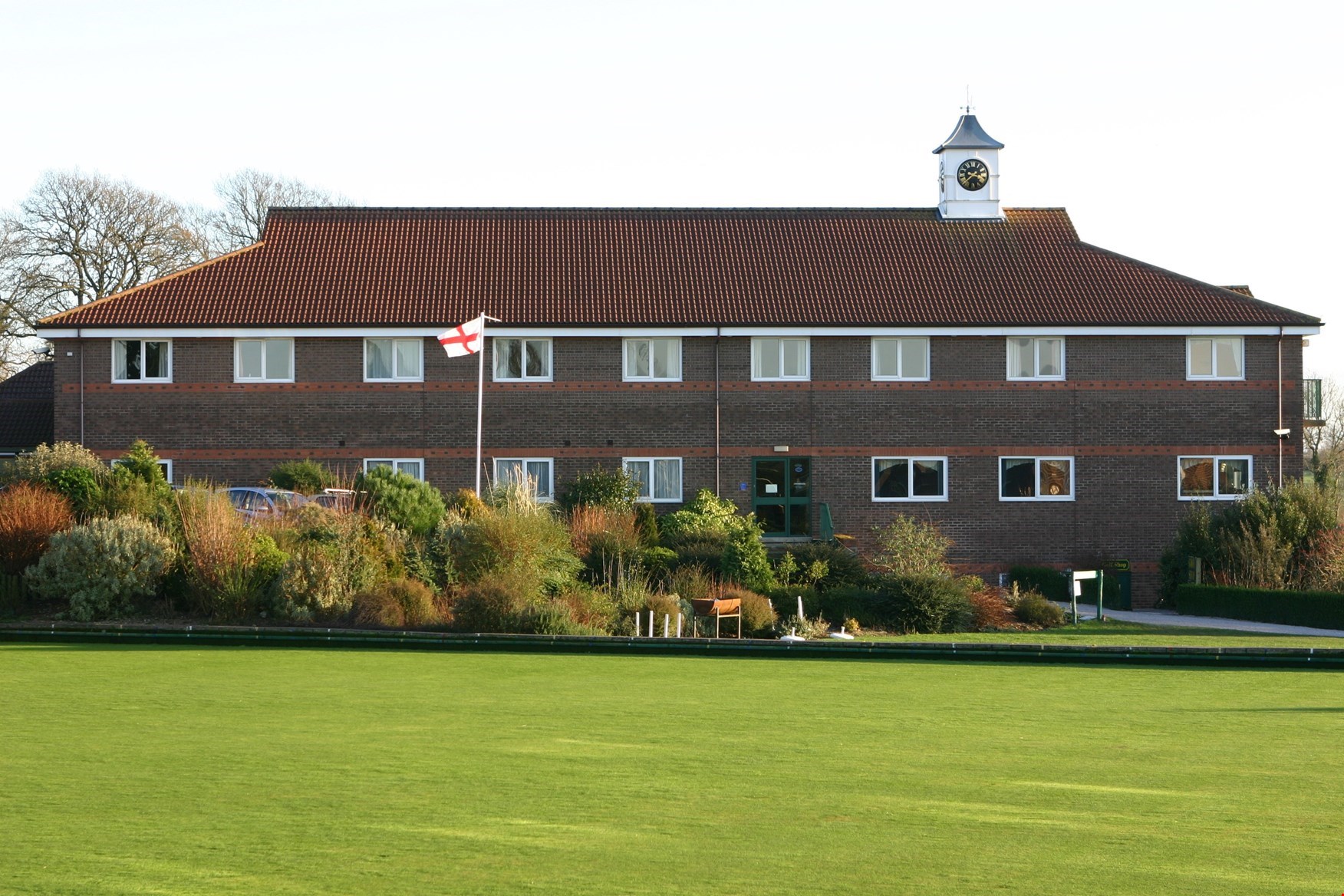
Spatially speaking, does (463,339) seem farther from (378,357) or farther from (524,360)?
(378,357)

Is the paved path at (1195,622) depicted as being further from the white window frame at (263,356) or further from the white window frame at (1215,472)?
the white window frame at (263,356)

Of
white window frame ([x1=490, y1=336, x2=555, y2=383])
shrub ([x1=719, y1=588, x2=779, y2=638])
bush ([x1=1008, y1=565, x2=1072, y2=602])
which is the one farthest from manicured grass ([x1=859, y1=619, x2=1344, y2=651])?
white window frame ([x1=490, y1=336, x2=555, y2=383])

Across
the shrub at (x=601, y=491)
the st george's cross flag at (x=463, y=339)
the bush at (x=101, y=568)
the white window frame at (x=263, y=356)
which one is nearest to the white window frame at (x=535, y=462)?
the shrub at (x=601, y=491)

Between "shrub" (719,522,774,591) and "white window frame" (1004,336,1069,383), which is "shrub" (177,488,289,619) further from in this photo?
"white window frame" (1004,336,1069,383)

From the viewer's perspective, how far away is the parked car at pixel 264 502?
70.6 feet

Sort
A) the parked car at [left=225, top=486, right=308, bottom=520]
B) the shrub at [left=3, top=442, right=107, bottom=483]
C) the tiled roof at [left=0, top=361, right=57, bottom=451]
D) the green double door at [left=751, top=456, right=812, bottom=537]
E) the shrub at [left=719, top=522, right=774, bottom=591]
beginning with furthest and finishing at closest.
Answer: the tiled roof at [left=0, top=361, right=57, bottom=451]
the green double door at [left=751, top=456, right=812, bottom=537]
the shrub at [left=3, top=442, right=107, bottom=483]
the shrub at [left=719, top=522, right=774, bottom=591]
the parked car at [left=225, top=486, right=308, bottom=520]

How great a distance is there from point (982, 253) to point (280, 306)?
1736 cm

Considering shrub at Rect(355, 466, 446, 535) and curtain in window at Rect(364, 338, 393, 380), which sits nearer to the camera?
shrub at Rect(355, 466, 446, 535)

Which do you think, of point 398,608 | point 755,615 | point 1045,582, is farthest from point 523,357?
point 398,608

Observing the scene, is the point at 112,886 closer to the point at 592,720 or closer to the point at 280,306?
the point at 592,720

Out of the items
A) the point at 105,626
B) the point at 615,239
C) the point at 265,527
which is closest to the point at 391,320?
the point at 615,239

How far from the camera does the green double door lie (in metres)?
33.8

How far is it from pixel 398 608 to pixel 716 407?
1606 centimetres

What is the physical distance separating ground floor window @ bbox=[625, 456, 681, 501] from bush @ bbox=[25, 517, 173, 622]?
49.8 feet
